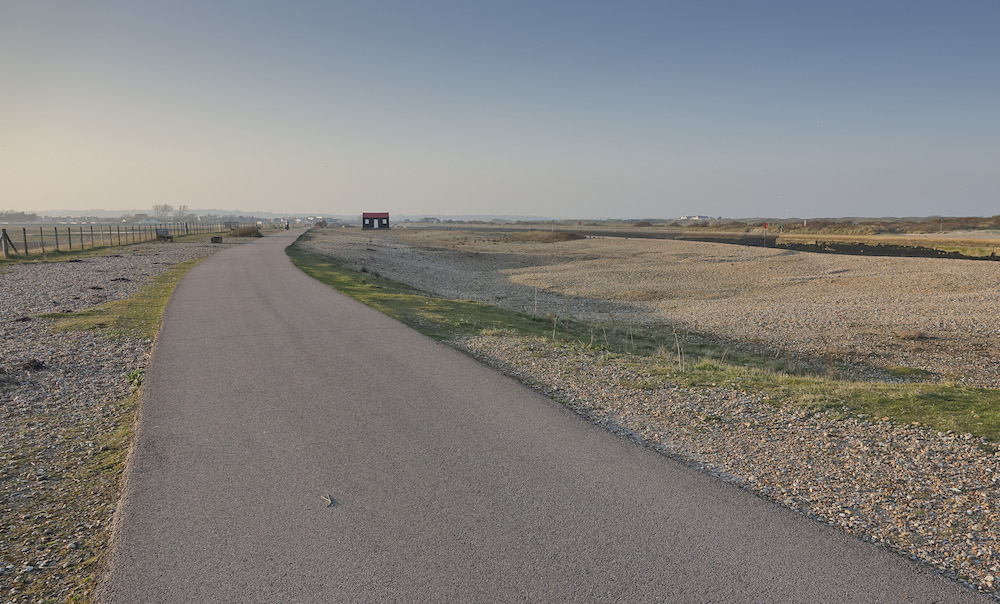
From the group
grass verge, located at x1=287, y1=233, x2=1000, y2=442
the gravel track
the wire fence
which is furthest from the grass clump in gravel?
the wire fence

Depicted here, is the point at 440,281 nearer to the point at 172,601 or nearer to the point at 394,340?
the point at 394,340

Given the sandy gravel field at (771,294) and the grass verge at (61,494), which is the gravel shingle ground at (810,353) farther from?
the grass verge at (61,494)

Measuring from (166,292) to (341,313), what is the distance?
8.09 meters

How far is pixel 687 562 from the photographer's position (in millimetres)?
4258

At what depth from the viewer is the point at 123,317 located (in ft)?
47.0

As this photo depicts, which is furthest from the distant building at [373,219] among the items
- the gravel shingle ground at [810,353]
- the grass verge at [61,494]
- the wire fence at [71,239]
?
the grass verge at [61,494]

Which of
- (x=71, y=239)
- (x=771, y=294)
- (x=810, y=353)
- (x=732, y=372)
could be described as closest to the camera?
(x=732, y=372)

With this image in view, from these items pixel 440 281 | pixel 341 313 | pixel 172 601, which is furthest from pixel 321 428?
pixel 440 281

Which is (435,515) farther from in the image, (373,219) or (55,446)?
(373,219)

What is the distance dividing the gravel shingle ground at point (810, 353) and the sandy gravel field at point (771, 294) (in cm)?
12

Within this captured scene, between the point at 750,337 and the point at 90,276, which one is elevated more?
the point at 90,276

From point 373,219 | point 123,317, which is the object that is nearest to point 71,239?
point 123,317

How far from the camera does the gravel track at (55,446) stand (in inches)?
170

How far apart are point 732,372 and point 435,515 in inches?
298
